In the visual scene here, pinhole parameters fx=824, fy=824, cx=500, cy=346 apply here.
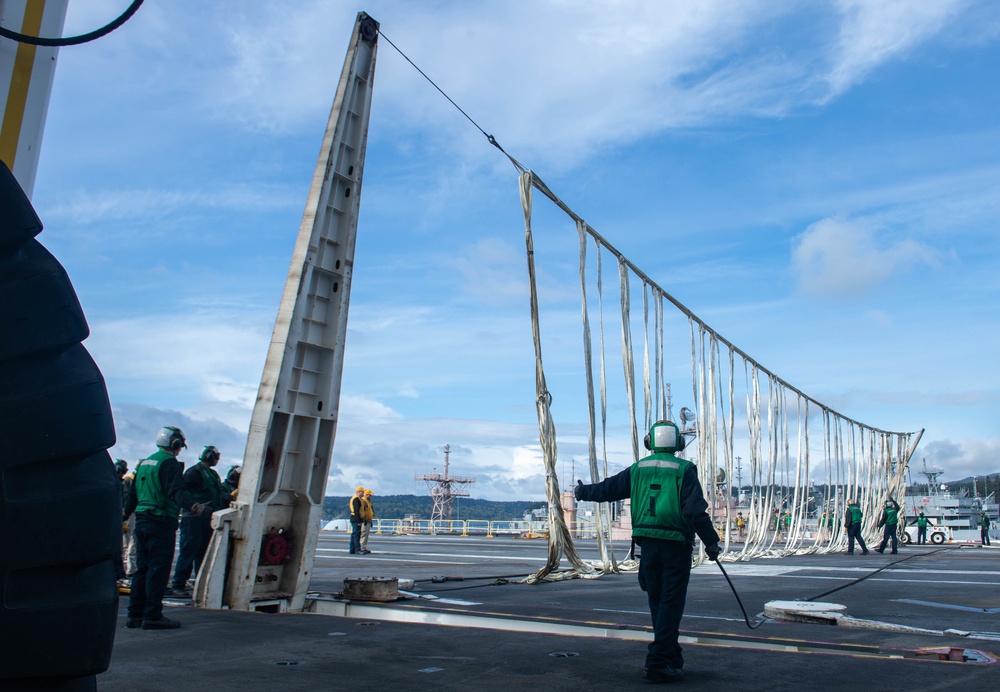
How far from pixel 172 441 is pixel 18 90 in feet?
17.9

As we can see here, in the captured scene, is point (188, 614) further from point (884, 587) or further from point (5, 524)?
point (884, 587)

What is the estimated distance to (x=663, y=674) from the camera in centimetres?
471

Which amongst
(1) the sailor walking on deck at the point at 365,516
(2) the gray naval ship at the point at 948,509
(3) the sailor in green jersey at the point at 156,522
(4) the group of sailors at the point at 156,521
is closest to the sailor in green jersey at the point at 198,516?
(4) the group of sailors at the point at 156,521

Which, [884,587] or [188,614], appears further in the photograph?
[884,587]

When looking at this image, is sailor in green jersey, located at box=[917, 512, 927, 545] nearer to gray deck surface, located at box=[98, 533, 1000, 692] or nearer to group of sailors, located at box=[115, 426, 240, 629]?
gray deck surface, located at box=[98, 533, 1000, 692]

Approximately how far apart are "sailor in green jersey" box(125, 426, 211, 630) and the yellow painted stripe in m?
5.24

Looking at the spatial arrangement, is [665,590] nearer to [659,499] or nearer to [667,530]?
[667,530]

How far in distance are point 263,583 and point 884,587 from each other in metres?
8.51

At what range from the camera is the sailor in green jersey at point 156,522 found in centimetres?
682

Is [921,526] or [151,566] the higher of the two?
[921,526]

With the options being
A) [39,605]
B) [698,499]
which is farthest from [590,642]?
[39,605]

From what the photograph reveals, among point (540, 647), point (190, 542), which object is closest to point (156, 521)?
point (190, 542)

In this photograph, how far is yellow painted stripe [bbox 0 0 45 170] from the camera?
2.41 meters

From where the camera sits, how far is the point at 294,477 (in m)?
8.45
